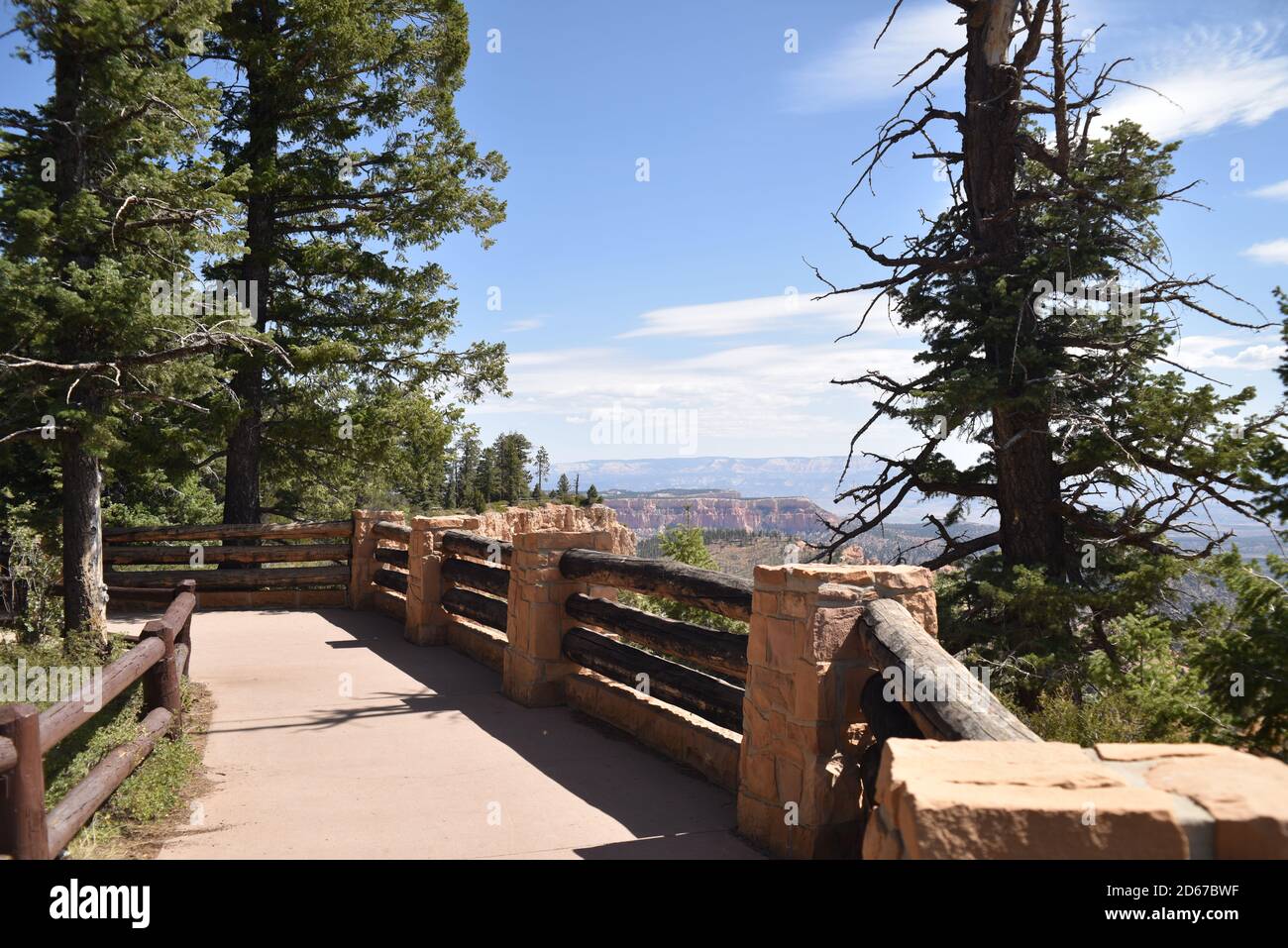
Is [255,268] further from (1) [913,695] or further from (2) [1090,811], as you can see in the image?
(2) [1090,811]

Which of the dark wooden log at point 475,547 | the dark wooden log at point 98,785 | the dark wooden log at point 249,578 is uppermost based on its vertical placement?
the dark wooden log at point 475,547

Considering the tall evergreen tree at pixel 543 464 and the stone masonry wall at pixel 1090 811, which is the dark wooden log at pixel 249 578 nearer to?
the stone masonry wall at pixel 1090 811

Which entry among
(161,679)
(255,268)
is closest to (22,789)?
(161,679)

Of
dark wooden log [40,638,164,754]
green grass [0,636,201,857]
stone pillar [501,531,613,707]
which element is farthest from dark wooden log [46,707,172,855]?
stone pillar [501,531,613,707]

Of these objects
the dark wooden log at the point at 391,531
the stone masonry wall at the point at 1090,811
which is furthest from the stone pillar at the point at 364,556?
the stone masonry wall at the point at 1090,811

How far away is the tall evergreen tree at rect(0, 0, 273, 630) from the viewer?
8711 millimetres

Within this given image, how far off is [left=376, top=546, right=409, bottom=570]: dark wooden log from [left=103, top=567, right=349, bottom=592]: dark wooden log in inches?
35.6

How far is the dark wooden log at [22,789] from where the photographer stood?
358 cm

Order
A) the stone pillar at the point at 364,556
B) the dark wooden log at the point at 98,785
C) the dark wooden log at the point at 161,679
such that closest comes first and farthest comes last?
1. the dark wooden log at the point at 98,785
2. the dark wooden log at the point at 161,679
3. the stone pillar at the point at 364,556

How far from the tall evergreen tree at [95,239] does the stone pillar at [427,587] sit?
322 centimetres

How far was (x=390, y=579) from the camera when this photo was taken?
12.0 meters

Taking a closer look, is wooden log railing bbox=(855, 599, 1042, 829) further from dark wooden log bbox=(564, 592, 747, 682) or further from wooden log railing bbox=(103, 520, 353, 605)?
wooden log railing bbox=(103, 520, 353, 605)

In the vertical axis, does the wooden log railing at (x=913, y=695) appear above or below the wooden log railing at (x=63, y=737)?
above
